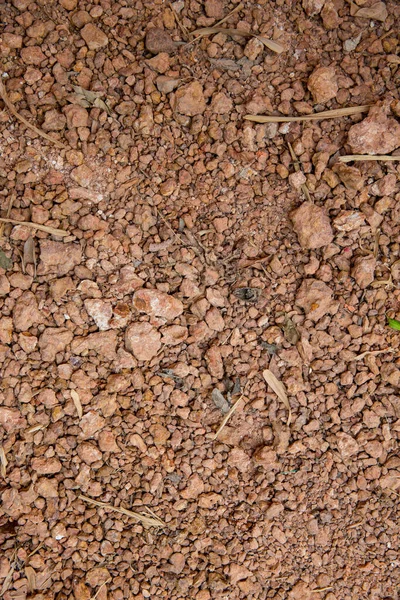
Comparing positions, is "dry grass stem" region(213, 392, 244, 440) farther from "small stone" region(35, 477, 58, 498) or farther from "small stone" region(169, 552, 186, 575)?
"small stone" region(35, 477, 58, 498)

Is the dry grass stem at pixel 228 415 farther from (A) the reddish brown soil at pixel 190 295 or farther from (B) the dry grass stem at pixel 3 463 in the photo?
(B) the dry grass stem at pixel 3 463

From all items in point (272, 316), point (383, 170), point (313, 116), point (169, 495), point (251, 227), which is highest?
point (313, 116)

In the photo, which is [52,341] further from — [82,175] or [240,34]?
[240,34]

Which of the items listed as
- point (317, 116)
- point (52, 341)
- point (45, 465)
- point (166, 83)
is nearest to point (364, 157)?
point (317, 116)

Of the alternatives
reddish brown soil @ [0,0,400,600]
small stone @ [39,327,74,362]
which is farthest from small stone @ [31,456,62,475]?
small stone @ [39,327,74,362]

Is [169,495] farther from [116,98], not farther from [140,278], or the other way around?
[116,98]

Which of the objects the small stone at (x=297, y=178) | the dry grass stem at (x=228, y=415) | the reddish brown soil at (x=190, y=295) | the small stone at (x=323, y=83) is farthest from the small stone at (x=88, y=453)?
the small stone at (x=323, y=83)

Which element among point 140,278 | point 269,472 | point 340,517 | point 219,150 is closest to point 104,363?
point 140,278
